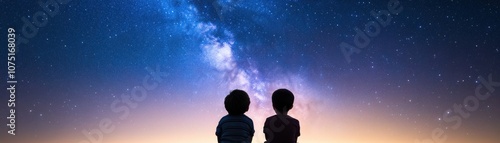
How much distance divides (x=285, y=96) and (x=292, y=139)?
52 cm

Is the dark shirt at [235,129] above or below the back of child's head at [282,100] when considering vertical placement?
below

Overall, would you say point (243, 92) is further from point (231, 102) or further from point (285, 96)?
point (285, 96)

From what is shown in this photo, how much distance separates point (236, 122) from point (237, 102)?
0.77 feet

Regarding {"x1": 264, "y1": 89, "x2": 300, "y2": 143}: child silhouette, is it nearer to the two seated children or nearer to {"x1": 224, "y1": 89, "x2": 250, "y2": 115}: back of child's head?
the two seated children

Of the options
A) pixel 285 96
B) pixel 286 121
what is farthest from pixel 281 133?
pixel 285 96

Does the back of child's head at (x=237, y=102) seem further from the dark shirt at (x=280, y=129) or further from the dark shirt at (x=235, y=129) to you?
the dark shirt at (x=280, y=129)

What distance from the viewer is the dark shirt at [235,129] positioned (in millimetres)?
4352

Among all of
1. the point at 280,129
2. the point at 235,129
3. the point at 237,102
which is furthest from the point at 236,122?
the point at 280,129

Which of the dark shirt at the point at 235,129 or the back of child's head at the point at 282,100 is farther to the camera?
the back of child's head at the point at 282,100

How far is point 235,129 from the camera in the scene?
436cm

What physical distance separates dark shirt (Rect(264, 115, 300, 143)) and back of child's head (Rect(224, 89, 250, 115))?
13.1 inches

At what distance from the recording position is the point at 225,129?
14.5 feet

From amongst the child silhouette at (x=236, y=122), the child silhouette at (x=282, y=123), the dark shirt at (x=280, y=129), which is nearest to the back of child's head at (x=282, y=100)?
the child silhouette at (x=282, y=123)

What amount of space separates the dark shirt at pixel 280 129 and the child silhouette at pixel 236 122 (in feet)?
0.70
